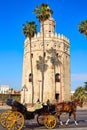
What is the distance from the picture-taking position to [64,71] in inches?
2186

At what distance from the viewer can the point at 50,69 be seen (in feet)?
177

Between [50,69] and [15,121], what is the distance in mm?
40587

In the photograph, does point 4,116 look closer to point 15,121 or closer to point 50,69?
point 15,121

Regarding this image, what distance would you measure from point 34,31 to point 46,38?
7298mm

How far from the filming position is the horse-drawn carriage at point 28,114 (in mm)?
13539

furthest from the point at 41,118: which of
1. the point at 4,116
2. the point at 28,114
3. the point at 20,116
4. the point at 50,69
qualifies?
the point at 50,69

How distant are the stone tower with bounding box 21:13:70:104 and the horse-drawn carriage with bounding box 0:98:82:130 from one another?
123 ft

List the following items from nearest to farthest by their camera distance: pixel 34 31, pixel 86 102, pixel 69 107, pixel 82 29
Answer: pixel 69 107, pixel 82 29, pixel 34 31, pixel 86 102

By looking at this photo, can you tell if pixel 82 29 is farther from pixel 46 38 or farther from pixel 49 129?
pixel 49 129

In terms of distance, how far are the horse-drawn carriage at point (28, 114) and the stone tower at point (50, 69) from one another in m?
37.5

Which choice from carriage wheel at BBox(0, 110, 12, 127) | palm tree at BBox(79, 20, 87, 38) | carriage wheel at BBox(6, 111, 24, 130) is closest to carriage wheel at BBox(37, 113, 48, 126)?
carriage wheel at BBox(6, 111, 24, 130)

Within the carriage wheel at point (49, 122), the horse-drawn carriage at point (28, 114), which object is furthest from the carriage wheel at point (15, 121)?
the carriage wheel at point (49, 122)

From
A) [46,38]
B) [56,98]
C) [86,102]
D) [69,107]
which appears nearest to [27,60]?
[46,38]

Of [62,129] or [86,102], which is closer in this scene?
[62,129]
